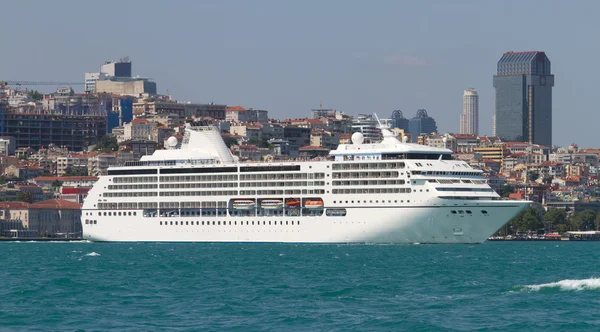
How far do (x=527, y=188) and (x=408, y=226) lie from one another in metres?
93.0

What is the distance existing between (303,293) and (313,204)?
4348 centimetres

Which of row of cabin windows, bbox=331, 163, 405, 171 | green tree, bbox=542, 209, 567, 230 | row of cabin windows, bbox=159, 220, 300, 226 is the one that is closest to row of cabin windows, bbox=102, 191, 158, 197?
row of cabin windows, bbox=159, 220, 300, 226

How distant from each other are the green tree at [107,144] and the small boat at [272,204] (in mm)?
90336

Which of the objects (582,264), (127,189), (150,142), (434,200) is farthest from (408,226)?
(150,142)

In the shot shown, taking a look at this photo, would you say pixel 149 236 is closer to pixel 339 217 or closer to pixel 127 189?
pixel 127 189

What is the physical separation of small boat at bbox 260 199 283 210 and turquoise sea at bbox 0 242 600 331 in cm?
1895

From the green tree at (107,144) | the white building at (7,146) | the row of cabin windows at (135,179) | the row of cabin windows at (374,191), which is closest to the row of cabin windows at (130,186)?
the row of cabin windows at (135,179)

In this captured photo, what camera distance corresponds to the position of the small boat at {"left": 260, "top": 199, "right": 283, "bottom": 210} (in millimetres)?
92938

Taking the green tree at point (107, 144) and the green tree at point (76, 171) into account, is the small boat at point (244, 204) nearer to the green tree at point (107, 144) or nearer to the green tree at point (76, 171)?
the green tree at point (76, 171)

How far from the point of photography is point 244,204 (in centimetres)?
9475

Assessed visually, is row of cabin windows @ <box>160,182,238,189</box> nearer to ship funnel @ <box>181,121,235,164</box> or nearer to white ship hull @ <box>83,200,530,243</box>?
white ship hull @ <box>83,200,530,243</box>

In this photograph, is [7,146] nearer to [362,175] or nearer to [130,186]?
[130,186]

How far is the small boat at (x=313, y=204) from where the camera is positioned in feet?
298

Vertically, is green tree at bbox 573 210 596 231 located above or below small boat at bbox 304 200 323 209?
below
